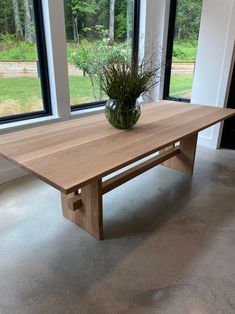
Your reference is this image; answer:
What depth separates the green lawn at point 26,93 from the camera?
257cm

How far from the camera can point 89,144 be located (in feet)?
5.13

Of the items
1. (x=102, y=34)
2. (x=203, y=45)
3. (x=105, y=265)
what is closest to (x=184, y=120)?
(x=105, y=265)

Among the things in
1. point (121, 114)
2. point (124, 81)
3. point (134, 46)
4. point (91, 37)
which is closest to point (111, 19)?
point (91, 37)

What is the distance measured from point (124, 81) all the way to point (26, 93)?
143cm

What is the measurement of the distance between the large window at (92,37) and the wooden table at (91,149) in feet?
3.66

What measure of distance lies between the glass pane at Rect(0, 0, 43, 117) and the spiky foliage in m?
1.26

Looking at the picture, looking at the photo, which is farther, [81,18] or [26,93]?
[81,18]

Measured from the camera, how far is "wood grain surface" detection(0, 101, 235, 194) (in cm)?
120

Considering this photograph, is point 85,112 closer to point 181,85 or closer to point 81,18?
point 81,18

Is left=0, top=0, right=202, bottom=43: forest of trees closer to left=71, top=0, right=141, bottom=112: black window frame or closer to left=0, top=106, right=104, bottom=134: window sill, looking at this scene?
left=71, top=0, right=141, bottom=112: black window frame

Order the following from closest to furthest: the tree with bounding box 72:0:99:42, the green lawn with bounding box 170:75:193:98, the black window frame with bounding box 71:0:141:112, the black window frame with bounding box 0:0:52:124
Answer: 1. the black window frame with bounding box 0:0:52:124
2. the tree with bounding box 72:0:99:42
3. the black window frame with bounding box 71:0:141:112
4. the green lawn with bounding box 170:75:193:98

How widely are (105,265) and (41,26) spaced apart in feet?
7.74

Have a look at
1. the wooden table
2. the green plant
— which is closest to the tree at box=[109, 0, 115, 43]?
the wooden table

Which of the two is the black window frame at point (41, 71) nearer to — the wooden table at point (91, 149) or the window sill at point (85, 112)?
the window sill at point (85, 112)
